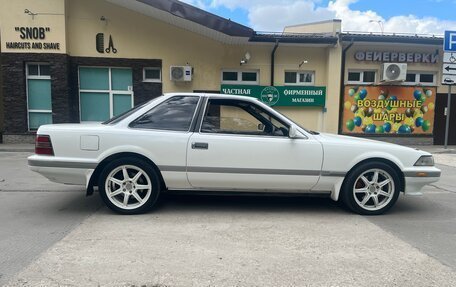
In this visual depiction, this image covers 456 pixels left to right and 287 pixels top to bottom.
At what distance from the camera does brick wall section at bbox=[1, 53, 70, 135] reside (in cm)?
1334

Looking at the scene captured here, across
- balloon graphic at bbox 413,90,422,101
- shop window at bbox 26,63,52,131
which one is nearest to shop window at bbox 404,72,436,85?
balloon graphic at bbox 413,90,422,101

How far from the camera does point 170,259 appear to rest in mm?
3572

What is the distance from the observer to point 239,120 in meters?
5.24

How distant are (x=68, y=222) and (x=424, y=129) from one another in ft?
47.8

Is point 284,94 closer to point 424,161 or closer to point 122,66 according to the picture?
point 122,66

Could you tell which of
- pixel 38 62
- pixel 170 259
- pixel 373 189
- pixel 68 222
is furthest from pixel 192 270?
pixel 38 62

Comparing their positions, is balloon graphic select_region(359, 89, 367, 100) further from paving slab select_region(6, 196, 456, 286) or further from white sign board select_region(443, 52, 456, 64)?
paving slab select_region(6, 196, 456, 286)

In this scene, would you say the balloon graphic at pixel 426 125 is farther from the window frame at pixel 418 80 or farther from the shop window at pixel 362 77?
the shop window at pixel 362 77

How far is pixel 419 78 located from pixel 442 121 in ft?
6.62

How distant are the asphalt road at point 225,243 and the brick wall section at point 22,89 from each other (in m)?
8.27

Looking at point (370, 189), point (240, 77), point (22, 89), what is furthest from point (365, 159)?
point (22, 89)

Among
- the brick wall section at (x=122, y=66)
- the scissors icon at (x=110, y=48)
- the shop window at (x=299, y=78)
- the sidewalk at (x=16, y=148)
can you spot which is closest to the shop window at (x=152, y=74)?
the brick wall section at (x=122, y=66)

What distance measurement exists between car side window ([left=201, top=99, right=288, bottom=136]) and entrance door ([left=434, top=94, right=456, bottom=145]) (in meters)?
12.6

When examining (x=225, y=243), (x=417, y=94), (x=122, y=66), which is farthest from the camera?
(x=417, y=94)
